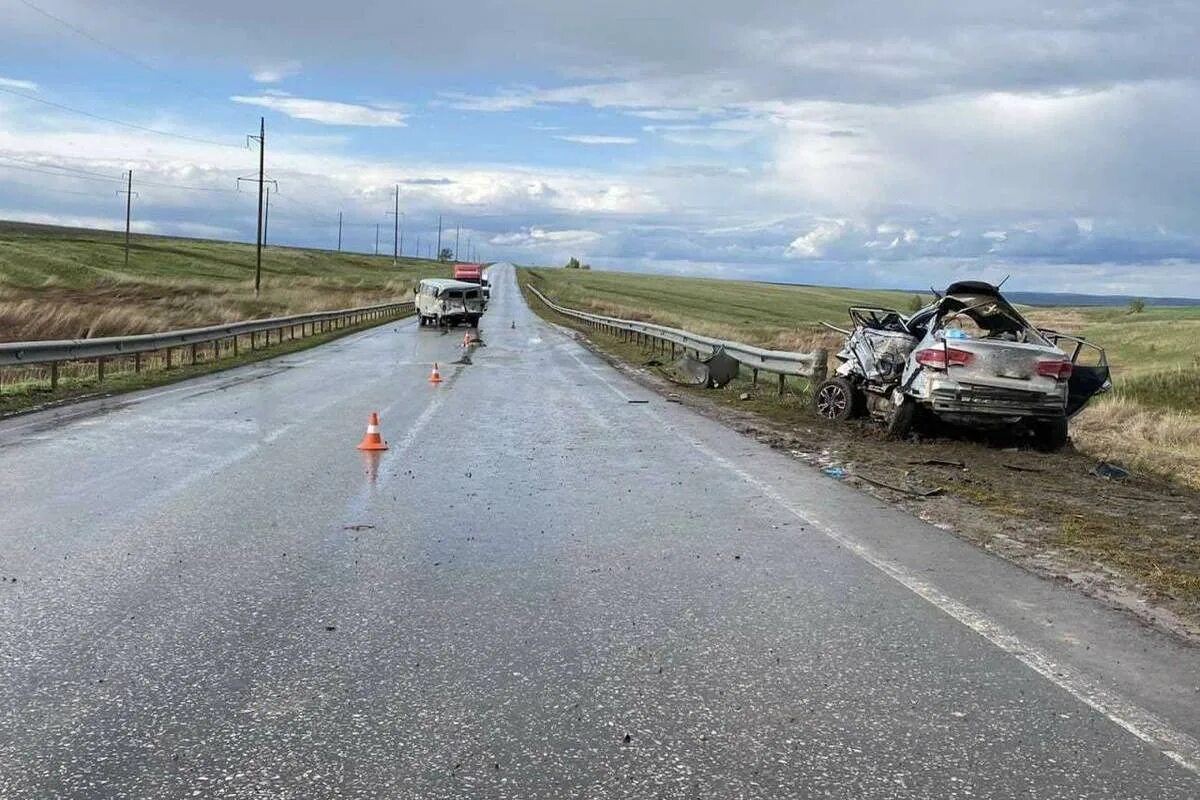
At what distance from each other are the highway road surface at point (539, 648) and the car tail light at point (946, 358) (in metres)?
2.91

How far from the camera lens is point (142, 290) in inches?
2475

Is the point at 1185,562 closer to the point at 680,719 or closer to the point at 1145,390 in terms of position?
the point at 680,719

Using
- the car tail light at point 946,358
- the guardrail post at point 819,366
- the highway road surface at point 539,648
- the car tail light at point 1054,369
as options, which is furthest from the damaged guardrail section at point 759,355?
the highway road surface at point 539,648

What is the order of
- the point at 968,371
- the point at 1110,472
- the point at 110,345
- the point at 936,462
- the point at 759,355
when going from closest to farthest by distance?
1. the point at 1110,472
2. the point at 936,462
3. the point at 968,371
4. the point at 110,345
5. the point at 759,355

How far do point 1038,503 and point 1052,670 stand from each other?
4.49 metres

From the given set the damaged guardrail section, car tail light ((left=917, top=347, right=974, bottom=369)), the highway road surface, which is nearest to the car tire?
car tail light ((left=917, top=347, right=974, bottom=369))

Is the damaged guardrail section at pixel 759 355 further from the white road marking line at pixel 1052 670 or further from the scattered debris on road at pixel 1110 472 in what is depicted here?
the white road marking line at pixel 1052 670

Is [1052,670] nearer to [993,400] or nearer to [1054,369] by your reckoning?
[993,400]

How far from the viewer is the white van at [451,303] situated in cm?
4469

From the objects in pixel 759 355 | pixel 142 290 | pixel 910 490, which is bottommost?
pixel 910 490

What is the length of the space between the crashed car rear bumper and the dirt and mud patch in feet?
1.74

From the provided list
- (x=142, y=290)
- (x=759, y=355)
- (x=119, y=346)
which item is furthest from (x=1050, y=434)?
(x=142, y=290)

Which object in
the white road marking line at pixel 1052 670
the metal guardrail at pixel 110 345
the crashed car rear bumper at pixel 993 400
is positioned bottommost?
the white road marking line at pixel 1052 670

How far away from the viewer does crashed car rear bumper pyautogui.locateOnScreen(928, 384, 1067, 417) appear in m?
11.3
